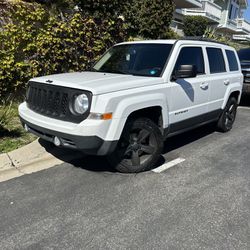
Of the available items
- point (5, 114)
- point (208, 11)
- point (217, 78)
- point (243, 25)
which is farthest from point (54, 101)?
point (243, 25)

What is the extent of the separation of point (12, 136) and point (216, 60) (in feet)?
13.0

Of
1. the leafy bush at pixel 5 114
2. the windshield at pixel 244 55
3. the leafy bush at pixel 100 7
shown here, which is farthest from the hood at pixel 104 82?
the windshield at pixel 244 55

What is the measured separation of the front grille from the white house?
74.2ft

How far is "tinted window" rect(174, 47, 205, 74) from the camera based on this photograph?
4824 millimetres

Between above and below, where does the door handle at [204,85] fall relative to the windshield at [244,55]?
below

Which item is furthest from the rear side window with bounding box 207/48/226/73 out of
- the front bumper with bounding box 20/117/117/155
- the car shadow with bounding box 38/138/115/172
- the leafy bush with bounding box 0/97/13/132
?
the leafy bush with bounding box 0/97/13/132

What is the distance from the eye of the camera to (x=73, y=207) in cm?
350

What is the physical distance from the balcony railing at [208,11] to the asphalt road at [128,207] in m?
31.1

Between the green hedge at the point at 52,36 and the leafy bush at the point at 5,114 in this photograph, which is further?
the green hedge at the point at 52,36

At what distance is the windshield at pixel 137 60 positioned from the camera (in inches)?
184

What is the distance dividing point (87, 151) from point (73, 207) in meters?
0.69

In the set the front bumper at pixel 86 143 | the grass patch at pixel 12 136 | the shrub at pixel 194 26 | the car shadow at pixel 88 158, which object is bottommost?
the car shadow at pixel 88 158

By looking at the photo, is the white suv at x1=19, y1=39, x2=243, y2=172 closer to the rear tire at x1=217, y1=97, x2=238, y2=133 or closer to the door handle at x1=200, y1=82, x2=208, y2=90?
the door handle at x1=200, y1=82, x2=208, y2=90

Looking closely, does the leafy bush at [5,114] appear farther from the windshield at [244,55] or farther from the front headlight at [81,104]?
the windshield at [244,55]
